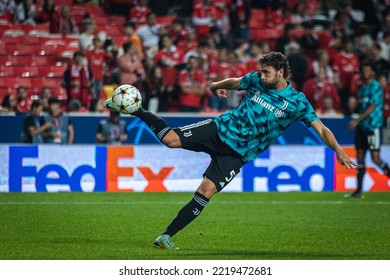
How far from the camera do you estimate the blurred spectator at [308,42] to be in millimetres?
20641

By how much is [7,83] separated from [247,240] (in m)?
9.61

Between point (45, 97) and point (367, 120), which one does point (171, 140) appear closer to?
point (367, 120)

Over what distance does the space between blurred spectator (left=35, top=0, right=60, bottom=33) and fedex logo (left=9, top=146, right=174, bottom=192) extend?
17.0 ft

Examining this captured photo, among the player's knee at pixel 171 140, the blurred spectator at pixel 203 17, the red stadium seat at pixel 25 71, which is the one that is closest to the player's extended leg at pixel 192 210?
the player's knee at pixel 171 140

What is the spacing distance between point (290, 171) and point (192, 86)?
3212 millimetres

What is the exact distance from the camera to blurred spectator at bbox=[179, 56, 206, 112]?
18125 millimetres

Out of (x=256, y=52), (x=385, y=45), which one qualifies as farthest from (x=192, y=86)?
(x=385, y=45)

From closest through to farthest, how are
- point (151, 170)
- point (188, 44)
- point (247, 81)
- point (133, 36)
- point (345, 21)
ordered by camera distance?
point (247, 81) < point (151, 170) < point (133, 36) < point (188, 44) < point (345, 21)

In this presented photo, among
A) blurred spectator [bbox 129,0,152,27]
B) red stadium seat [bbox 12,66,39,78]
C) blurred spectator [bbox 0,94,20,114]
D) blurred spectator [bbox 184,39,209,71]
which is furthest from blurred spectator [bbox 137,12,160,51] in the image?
blurred spectator [bbox 0,94,20,114]

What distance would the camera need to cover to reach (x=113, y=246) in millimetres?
9055

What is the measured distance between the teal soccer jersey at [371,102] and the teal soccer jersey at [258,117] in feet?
19.4

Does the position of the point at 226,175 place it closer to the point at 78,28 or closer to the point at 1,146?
the point at 1,146

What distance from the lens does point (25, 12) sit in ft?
63.4

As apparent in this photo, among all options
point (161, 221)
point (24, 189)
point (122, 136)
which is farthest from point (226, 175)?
point (122, 136)
